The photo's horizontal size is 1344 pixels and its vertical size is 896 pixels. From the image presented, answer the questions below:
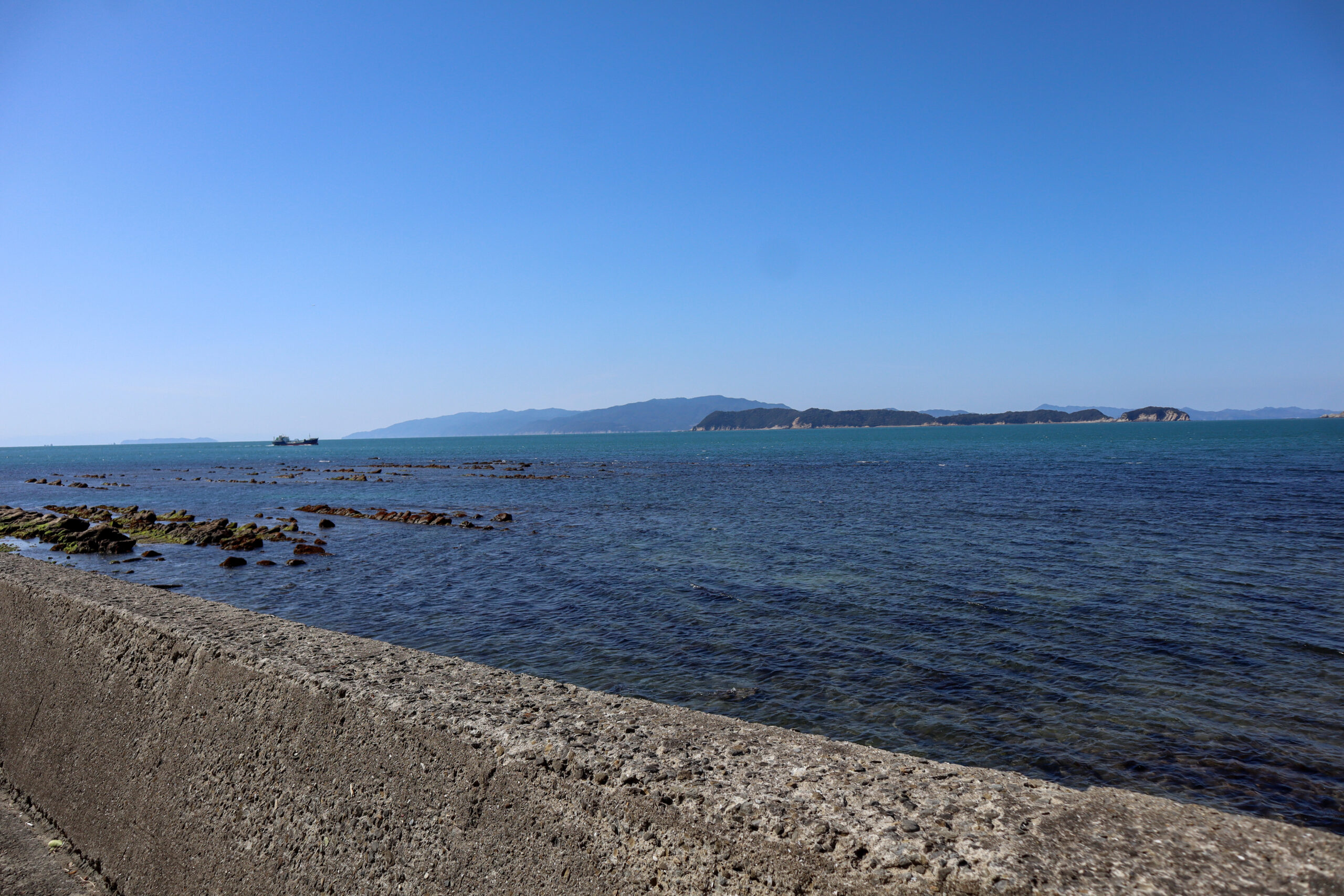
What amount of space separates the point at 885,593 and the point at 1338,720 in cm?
831

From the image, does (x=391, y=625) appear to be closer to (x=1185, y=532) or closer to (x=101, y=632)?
(x=101, y=632)

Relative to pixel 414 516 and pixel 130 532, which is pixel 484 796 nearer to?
pixel 414 516

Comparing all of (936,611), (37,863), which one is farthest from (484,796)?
(936,611)

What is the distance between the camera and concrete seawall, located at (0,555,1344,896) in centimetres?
247

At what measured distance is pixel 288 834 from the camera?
3.99 metres

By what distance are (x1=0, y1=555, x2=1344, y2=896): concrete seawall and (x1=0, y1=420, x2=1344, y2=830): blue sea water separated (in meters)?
5.96

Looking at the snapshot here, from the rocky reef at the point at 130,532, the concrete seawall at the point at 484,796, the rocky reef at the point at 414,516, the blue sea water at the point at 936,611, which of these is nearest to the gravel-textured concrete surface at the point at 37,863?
the concrete seawall at the point at 484,796

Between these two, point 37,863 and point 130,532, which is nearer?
point 37,863

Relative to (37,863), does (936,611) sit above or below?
below

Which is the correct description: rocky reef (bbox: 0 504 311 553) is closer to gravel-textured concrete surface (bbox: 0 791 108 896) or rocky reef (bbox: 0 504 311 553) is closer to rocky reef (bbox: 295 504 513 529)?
rocky reef (bbox: 295 504 513 529)

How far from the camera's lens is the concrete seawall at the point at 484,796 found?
8.09 ft

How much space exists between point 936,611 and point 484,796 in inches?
521

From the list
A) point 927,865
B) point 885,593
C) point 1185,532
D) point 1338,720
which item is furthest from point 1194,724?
point 1185,532

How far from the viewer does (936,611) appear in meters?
14.8
